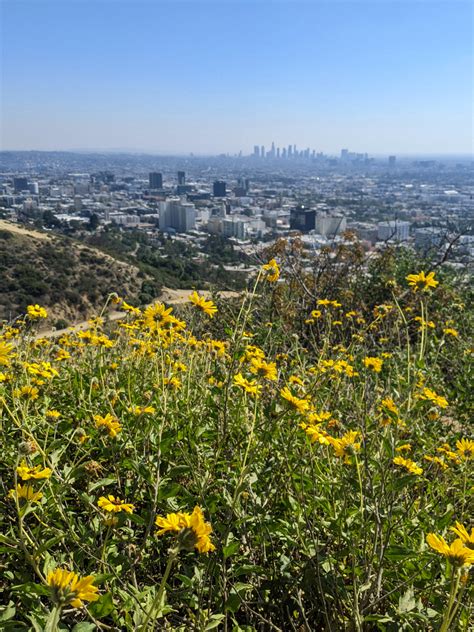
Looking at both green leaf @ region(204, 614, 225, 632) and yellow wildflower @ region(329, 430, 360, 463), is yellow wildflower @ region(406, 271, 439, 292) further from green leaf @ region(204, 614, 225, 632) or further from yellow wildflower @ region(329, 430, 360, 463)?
green leaf @ region(204, 614, 225, 632)

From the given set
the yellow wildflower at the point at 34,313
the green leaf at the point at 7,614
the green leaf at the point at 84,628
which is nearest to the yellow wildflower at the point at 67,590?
the green leaf at the point at 84,628

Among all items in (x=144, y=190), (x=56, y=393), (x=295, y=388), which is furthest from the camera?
(x=144, y=190)

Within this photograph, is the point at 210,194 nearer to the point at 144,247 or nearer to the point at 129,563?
the point at 144,247

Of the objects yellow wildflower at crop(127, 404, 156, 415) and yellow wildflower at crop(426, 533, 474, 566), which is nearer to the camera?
yellow wildflower at crop(426, 533, 474, 566)

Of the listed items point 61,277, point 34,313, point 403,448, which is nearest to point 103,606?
point 403,448

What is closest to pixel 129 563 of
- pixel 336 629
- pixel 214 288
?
pixel 336 629

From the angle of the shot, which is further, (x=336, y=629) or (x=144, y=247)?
(x=144, y=247)

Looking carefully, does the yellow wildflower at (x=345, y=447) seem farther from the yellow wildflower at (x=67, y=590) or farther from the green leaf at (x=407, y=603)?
the yellow wildflower at (x=67, y=590)

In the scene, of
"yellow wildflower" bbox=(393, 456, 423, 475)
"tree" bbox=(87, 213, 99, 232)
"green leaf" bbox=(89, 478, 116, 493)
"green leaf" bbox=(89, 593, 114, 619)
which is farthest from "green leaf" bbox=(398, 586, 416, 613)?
"tree" bbox=(87, 213, 99, 232)
